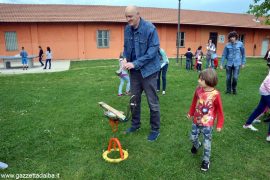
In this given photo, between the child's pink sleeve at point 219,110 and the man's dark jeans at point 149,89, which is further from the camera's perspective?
the man's dark jeans at point 149,89

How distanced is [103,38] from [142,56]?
21368mm

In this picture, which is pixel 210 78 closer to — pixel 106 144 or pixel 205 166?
pixel 205 166

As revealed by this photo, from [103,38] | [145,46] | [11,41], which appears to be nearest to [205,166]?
[145,46]

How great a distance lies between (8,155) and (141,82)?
2507 mm

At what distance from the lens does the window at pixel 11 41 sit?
22516 mm

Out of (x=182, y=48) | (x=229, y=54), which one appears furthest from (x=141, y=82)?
(x=182, y=48)

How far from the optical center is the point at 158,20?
84.8 ft

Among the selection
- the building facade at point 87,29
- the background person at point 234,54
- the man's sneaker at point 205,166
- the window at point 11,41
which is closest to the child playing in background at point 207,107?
the man's sneaker at point 205,166

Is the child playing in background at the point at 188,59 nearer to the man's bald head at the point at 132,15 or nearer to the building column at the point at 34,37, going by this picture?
the man's bald head at the point at 132,15

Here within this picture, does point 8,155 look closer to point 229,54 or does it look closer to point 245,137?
point 245,137

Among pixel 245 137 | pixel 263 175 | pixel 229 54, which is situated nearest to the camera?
pixel 263 175

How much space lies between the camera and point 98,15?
24750 mm

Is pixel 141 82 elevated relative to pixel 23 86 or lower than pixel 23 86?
elevated

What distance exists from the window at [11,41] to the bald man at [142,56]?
69.3 feet
